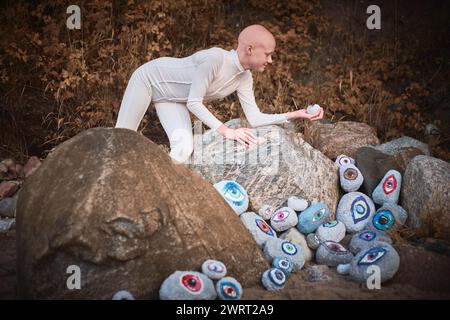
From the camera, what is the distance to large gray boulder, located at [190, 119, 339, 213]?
411cm

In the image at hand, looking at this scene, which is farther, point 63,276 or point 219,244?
point 219,244

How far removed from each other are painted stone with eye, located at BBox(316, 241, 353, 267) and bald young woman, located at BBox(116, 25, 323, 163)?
0.96 meters

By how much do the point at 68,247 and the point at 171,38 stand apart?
4306mm

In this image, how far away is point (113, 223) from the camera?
9.19 ft

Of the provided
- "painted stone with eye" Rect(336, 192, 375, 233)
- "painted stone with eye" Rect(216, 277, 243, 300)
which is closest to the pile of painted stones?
"painted stone with eye" Rect(336, 192, 375, 233)

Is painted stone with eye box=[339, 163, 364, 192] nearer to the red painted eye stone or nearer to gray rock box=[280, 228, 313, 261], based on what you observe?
the red painted eye stone

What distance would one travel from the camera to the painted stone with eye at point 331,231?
3893 millimetres

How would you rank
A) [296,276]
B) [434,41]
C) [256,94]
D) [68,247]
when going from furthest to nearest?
[434,41], [256,94], [296,276], [68,247]

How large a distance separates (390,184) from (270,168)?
108cm

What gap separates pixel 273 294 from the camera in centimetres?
307

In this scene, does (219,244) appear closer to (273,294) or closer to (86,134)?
(273,294)

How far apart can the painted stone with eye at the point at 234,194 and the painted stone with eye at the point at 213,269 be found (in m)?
0.91

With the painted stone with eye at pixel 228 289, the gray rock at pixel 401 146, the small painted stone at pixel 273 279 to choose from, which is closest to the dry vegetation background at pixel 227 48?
the gray rock at pixel 401 146

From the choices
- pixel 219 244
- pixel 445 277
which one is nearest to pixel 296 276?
pixel 219 244
